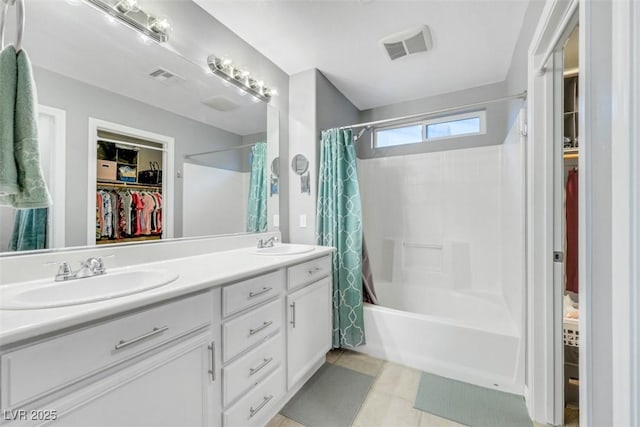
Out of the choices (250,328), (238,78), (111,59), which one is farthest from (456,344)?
(111,59)

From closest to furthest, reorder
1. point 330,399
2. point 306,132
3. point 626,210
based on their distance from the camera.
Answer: point 626,210 → point 330,399 → point 306,132

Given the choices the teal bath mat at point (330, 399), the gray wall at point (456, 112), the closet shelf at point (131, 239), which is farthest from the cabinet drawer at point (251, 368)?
the gray wall at point (456, 112)

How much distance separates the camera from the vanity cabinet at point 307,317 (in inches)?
61.6

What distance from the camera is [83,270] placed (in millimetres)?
1078

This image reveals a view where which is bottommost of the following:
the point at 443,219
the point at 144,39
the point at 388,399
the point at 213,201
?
the point at 388,399

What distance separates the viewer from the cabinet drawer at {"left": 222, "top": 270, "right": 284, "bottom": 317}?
1.15 metres

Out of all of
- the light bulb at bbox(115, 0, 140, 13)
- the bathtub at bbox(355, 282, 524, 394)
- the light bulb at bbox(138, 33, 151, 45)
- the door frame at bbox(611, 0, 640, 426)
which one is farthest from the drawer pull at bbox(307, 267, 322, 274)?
the light bulb at bbox(115, 0, 140, 13)

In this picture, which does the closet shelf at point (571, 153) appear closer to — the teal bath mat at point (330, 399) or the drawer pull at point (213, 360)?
the teal bath mat at point (330, 399)

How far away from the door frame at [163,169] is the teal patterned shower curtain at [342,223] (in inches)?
44.4

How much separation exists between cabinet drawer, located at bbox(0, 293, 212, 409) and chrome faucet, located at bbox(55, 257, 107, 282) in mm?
437

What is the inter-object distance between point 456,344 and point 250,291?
1.47 metres

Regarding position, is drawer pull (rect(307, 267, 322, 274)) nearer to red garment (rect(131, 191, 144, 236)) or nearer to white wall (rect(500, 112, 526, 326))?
red garment (rect(131, 191, 144, 236))

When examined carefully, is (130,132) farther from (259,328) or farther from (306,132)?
(306,132)

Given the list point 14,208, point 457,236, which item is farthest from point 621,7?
point 457,236
